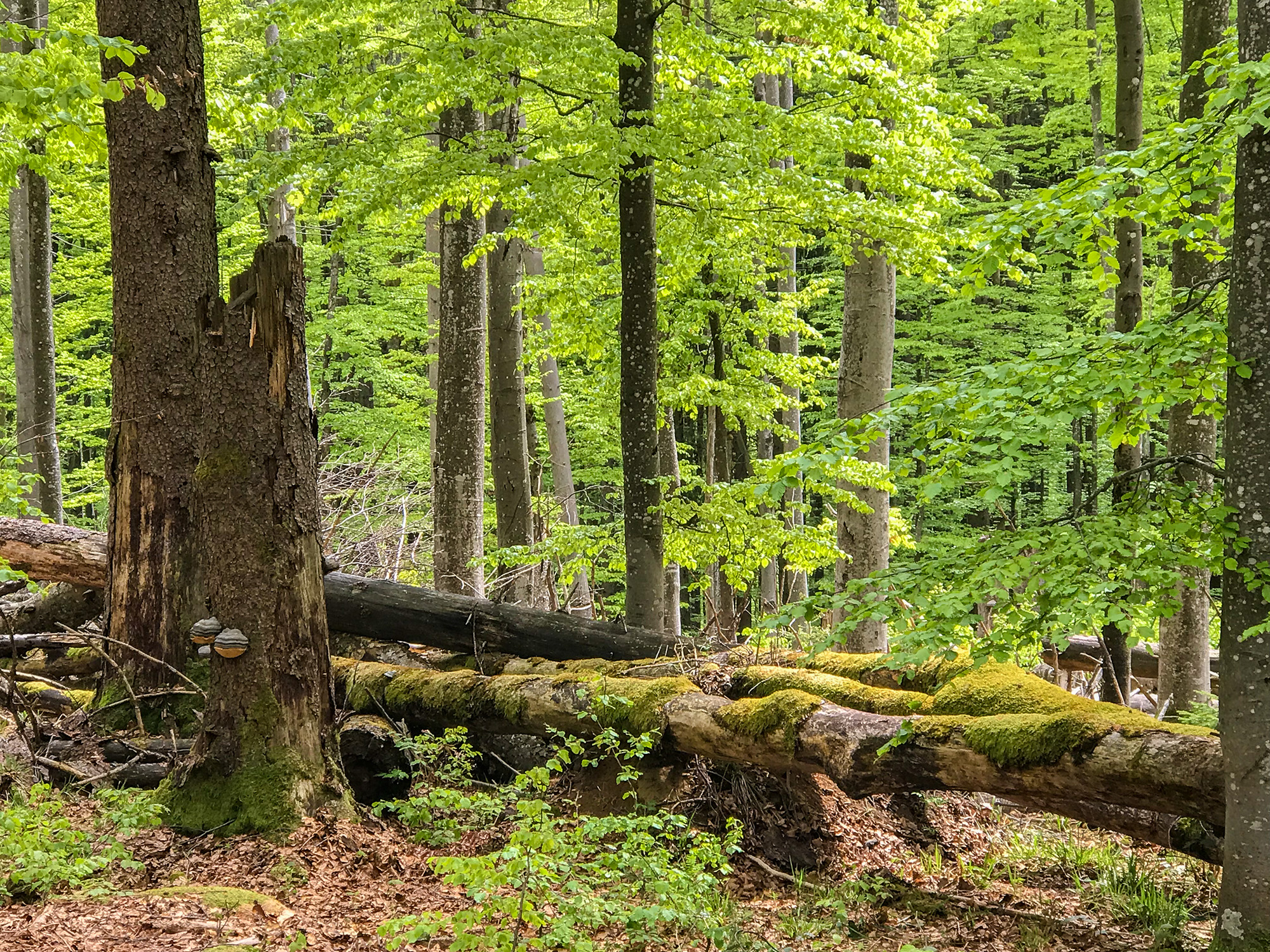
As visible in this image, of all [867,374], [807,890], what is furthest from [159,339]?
[867,374]

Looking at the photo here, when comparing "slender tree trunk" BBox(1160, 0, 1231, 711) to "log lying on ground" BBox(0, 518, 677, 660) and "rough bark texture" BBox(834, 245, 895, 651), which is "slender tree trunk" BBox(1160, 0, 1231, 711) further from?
"log lying on ground" BBox(0, 518, 677, 660)

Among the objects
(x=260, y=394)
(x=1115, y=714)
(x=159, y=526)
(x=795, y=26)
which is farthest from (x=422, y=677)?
(x=795, y=26)

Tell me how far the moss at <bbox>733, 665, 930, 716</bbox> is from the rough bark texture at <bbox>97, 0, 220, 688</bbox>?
13.4 ft

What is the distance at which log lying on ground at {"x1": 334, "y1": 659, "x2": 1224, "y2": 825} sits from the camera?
4.45 meters

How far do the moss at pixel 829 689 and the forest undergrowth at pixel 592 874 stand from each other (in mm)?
715

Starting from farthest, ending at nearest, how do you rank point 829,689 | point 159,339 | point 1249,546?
point 159,339
point 829,689
point 1249,546

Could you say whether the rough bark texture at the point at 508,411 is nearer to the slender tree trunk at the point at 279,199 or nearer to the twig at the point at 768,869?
the slender tree trunk at the point at 279,199

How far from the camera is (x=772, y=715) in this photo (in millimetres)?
5836

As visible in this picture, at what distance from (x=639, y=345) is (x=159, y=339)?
12.3 ft

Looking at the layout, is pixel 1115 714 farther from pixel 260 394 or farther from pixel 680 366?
pixel 680 366

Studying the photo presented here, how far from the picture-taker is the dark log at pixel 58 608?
844cm

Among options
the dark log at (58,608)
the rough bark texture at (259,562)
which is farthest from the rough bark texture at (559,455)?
the rough bark texture at (259,562)

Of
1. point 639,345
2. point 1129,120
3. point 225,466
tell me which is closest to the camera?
point 225,466

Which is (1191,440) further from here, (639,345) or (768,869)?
(768,869)
